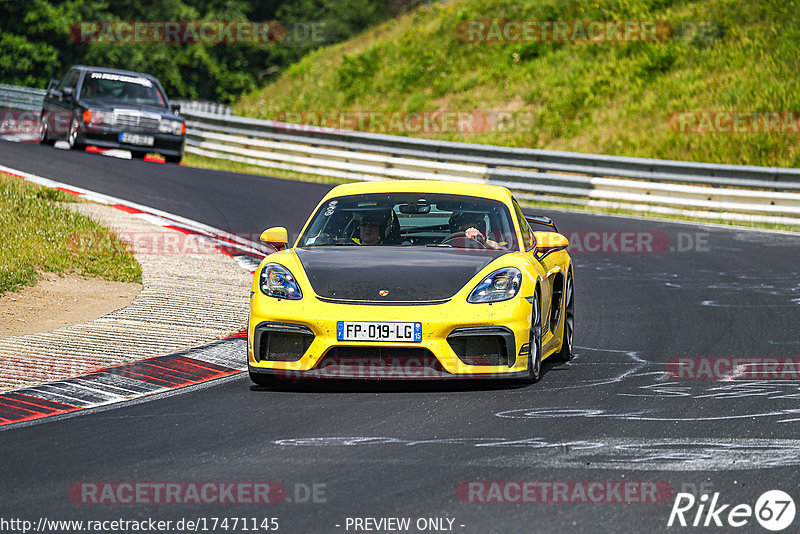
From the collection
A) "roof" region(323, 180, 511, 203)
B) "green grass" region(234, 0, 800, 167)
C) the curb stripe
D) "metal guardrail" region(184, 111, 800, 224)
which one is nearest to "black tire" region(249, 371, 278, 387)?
the curb stripe

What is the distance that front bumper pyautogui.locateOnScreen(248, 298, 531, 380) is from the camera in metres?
7.48

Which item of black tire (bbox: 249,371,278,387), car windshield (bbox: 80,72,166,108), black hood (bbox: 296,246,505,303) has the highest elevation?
A: car windshield (bbox: 80,72,166,108)

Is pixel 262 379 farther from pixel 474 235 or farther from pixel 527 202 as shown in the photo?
pixel 527 202

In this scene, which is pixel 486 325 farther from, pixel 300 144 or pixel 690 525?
pixel 300 144

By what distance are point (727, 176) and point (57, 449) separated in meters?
17.3

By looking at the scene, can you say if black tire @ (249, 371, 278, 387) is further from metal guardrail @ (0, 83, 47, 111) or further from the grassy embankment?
metal guardrail @ (0, 83, 47, 111)

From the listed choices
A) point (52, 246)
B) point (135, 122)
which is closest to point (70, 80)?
point (135, 122)

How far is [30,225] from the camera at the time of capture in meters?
14.0

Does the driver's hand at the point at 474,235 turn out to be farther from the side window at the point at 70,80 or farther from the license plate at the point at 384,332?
the side window at the point at 70,80

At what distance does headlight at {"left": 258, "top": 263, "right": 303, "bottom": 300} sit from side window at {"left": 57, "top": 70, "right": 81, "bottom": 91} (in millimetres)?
17918

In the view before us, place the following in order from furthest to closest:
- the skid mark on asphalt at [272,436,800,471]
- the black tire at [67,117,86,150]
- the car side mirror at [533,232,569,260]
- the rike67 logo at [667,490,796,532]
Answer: the black tire at [67,117,86,150], the car side mirror at [533,232,569,260], the skid mark on asphalt at [272,436,800,471], the rike67 logo at [667,490,796,532]

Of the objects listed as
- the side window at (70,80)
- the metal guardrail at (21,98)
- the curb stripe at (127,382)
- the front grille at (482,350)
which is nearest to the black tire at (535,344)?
the front grille at (482,350)

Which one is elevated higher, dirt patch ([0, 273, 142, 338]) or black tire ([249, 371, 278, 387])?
black tire ([249, 371, 278, 387])

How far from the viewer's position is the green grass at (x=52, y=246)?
12.1 metres
